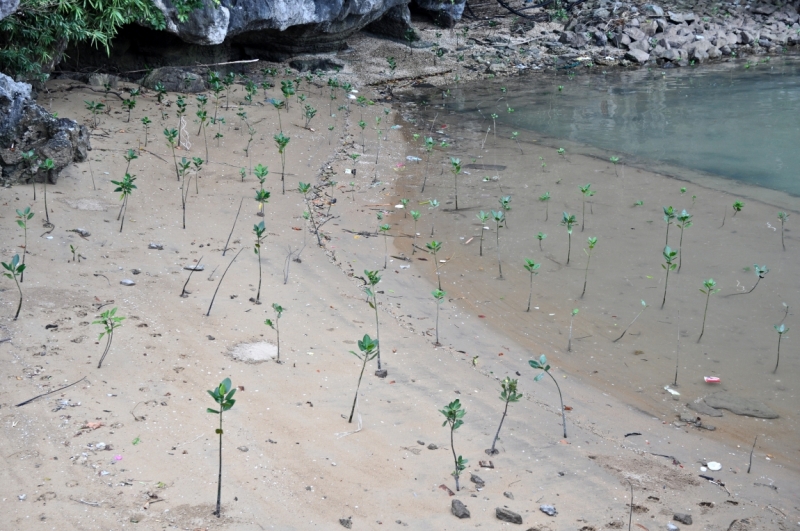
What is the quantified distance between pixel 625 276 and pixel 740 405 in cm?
175

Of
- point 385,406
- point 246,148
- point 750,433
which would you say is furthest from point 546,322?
point 246,148

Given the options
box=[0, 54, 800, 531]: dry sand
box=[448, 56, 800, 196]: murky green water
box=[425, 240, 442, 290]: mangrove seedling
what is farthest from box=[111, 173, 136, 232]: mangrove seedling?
box=[448, 56, 800, 196]: murky green water

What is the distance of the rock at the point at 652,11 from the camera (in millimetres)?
17672

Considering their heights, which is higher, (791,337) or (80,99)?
(80,99)

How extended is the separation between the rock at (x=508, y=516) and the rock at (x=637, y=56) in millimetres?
14893

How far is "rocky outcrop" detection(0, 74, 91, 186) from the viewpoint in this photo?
593cm

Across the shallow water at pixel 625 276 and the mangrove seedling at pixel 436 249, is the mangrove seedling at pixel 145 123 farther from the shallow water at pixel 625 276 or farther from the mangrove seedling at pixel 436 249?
the mangrove seedling at pixel 436 249

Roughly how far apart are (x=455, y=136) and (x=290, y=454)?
7.65 meters

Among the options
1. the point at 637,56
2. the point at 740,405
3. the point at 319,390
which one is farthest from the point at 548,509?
the point at 637,56

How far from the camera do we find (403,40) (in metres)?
15.6

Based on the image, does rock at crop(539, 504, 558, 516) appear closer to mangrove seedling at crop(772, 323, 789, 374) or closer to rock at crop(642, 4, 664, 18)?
mangrove seedling at crop(772, 323, 789, 374)

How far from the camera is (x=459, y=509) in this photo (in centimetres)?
306

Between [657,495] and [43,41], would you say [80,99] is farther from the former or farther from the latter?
[657,495]

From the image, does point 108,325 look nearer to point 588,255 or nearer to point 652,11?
point 588,255
